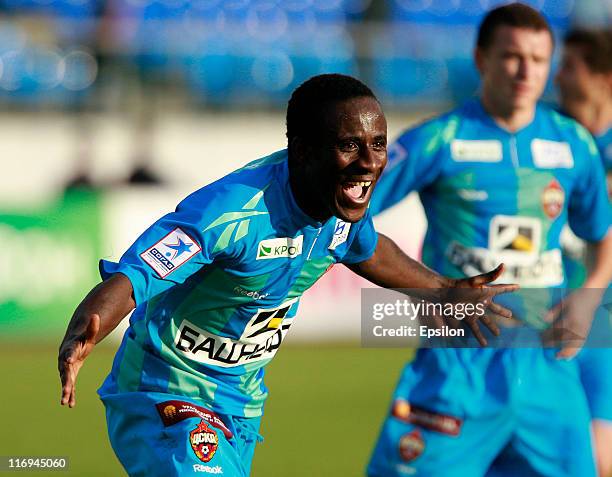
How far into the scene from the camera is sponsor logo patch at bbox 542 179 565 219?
625 cm

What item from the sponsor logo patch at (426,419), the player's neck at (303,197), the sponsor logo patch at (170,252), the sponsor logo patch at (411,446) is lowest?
the sponsor logo patch at (411,446)

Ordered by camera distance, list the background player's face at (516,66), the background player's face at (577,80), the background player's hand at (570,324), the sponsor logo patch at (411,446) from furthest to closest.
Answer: the background player's face at (577,80), the background player's face at (516,66), the background player's hand at (570,324), the sponsor logo patch at (411,446)

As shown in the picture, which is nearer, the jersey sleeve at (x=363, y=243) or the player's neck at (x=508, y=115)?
the jersey sleeve at (x=363, y=243)

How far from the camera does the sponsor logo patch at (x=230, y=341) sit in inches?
182

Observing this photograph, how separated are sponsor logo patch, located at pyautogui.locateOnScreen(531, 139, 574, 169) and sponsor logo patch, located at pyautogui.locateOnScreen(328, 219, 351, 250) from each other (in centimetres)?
197

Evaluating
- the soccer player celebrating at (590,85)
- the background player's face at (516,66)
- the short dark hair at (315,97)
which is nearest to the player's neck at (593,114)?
the soccer player celebrating at (590,85)

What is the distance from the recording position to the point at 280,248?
14.5 ft

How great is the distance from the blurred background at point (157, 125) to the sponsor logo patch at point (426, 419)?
4590 mm

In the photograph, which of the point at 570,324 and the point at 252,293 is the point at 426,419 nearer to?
the point at 570,324

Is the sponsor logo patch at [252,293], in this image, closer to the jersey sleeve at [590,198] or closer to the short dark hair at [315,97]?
the short dark hair at [315,97]

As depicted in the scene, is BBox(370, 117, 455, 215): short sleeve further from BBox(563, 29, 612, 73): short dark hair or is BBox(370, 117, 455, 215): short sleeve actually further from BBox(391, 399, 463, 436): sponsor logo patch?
BBox(563, 29, 612, 73): short dark hair

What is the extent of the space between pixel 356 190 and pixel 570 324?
217cm

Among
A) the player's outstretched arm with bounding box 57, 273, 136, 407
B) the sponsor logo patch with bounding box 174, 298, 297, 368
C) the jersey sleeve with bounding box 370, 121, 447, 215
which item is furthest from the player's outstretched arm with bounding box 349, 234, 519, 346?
the player's outstretched arm with bounding box 57, 273, 136, 407

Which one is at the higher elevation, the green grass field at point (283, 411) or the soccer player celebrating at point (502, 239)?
the soccer player celebrating at point (502, 239)
